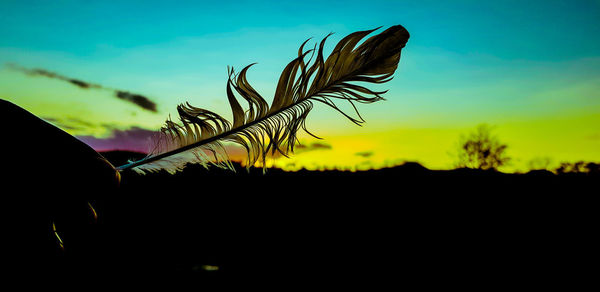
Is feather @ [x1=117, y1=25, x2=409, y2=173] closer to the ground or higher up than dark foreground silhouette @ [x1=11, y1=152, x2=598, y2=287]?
higher up

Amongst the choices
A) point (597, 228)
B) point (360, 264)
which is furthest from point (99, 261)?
point (597, 228)

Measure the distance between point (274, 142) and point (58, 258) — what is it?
1.23 meters

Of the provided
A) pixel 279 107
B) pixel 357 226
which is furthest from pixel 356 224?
pixel 279 107

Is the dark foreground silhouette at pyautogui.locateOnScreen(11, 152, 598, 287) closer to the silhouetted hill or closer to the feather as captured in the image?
the silhouetted hill

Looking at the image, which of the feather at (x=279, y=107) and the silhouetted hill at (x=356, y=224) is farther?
the silhouetted hill at (x=356, y=224)

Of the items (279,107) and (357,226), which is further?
(357,226)

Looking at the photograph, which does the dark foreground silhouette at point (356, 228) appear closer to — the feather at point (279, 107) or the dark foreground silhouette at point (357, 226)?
the dark foreground silhouette at point (357, 226)

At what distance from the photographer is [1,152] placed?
1250 millimetres

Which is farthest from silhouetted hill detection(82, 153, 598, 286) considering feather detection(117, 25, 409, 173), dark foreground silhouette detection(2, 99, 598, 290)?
feather detection(117, 25, 409, 173)

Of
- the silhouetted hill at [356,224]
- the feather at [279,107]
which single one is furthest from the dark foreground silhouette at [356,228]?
the feather at [279,107]

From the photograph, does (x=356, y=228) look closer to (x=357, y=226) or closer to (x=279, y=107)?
(x=357, y=226)

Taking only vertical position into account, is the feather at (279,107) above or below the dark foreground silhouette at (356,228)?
above

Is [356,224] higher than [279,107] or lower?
lower

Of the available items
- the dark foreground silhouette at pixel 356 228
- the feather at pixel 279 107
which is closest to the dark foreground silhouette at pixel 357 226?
the dark foreground silhouette at pixel 356 228
